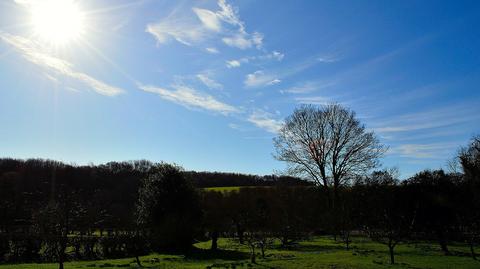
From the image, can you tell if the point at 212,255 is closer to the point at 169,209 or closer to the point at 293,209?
the point at 169,209

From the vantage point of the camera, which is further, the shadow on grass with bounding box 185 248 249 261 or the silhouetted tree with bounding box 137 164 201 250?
the silhouetted tree with bounding box 137 164 201 250

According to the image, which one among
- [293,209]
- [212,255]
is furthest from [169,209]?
[293,209]

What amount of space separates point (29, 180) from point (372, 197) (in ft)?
258

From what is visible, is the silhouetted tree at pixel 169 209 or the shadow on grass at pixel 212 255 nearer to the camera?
the shadow on grass at pixel 212 255

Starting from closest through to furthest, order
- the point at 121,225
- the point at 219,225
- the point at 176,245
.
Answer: the point at 176,245
the point at 219,225
the point at 121,225

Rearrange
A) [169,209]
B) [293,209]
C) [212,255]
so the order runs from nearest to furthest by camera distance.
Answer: [212,255]
[169,209]
[293,209]

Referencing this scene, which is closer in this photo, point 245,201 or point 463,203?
point 463,203

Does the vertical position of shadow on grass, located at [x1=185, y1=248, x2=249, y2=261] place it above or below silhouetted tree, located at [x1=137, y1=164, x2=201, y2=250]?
below

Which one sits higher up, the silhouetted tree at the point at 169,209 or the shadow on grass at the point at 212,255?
the silhouetted tree at the point at 169,209

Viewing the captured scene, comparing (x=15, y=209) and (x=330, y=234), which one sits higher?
(x=15, y=209)

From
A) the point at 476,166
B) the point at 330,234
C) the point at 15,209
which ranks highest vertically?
the point at 476,166

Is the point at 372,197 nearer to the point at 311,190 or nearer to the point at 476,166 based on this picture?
the point at 311,190

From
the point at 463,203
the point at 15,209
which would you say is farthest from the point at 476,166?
the point at 15,209

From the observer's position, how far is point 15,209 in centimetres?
6047
